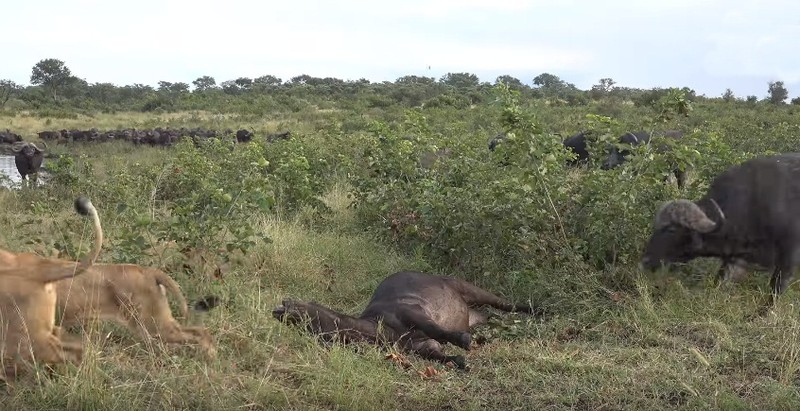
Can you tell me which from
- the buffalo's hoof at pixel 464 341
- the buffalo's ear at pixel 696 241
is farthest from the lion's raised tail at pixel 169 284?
the buffalo's ear at pixel 696 241

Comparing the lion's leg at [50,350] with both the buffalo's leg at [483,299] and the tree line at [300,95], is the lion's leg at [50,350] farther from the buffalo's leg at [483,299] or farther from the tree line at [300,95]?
the tree line at [300,95]

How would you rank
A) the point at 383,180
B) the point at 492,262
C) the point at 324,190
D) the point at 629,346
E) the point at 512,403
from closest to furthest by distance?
1. the point at 512,403
2. the point at 629,346
3. the point at 492,262
4. the point at 383,180
5. the point at 324,190

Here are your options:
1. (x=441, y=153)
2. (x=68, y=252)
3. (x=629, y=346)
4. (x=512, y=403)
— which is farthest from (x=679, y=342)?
(x=441, y=153)

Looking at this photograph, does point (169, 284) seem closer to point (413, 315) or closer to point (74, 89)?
point (413, 315)

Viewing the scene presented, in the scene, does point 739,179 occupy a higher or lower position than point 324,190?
higher

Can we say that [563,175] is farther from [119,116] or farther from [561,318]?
[119,116]

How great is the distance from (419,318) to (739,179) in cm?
278

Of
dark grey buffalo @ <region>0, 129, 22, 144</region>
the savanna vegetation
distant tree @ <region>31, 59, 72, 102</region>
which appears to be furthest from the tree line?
the savanna vegetation

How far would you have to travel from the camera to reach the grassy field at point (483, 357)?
4.11m

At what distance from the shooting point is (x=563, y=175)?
22.4 feet

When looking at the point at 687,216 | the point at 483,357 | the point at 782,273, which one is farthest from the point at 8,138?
the point at 782,273

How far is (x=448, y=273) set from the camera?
6.88 meters

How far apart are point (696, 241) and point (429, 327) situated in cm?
222

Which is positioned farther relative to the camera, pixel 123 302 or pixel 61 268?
pixel 123 302
